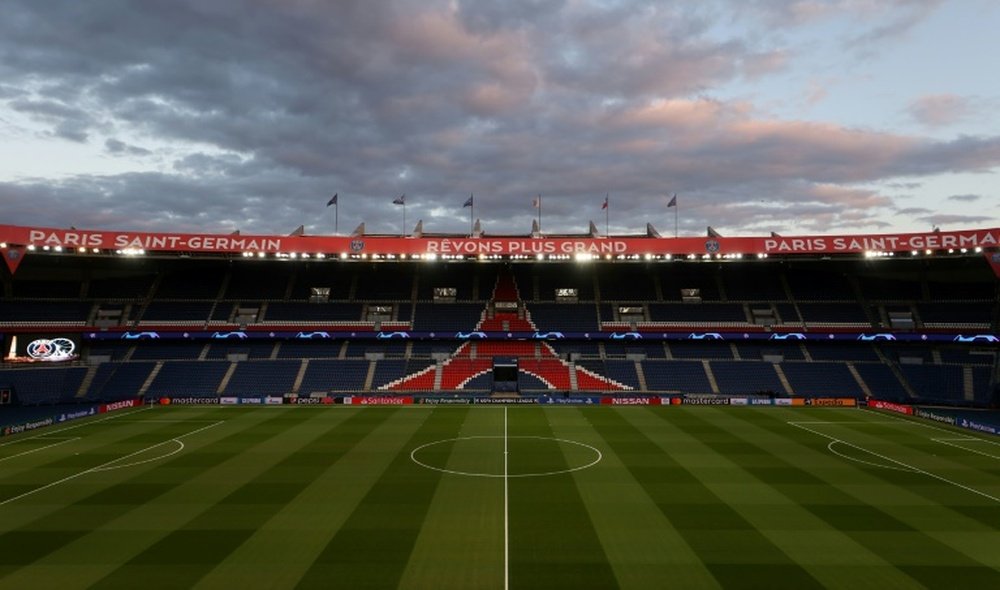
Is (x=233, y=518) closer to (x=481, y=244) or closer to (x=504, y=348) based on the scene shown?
(x=481, y=244)

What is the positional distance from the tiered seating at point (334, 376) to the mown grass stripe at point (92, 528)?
2326 centimetres

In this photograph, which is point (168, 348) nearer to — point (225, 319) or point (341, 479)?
point (225, 319)

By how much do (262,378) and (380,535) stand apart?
3765 cm

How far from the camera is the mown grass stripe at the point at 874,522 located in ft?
48.5

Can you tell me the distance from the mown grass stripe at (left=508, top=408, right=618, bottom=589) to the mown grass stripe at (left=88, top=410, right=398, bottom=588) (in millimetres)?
7633

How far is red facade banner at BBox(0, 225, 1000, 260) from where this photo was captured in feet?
148

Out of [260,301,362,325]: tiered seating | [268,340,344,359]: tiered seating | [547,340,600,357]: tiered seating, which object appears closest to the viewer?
[268,340,344,359]: tiered seating

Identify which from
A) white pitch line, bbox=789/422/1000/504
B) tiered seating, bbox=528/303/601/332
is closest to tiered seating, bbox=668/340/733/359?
tiered seating, bbox=528/303/601/332

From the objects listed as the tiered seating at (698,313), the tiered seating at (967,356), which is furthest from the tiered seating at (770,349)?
the tiered seating at (967,356)

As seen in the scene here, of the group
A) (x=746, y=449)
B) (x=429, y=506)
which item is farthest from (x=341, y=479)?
(x=746, y=449)

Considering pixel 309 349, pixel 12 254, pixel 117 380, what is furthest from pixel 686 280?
pixel 12 254

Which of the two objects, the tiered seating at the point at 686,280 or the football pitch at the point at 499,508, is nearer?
the football pitch at the point at 499,508

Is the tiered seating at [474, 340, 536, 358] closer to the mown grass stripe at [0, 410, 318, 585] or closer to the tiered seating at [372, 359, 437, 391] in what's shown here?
the tiered seating at [372, 359, 437, 391]

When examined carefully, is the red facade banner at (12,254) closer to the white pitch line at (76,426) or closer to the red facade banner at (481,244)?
the red facade banner at (481,244)
